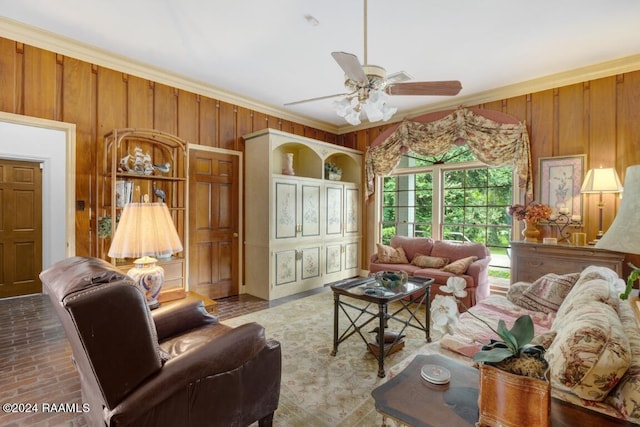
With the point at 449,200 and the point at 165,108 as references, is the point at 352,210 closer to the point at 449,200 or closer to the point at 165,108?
the point at 449,200

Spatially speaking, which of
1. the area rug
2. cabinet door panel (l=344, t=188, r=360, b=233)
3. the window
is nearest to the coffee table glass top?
the area rug

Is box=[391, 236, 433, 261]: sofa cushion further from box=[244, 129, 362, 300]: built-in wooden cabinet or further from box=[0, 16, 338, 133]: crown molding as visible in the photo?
box=[0, 16, 338, 133]: crown molding

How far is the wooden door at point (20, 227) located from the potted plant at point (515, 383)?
19.3 feet

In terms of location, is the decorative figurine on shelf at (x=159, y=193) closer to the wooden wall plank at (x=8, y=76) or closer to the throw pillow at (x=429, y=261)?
the wooden wall plank at (x=8, y=76)

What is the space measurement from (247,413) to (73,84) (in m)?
3.70

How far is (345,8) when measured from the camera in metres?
2.58

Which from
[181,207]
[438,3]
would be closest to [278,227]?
[181,207]

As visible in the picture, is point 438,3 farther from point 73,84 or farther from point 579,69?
point 73,84

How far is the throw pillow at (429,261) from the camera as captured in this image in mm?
4328

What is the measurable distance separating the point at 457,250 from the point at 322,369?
9.19 ft

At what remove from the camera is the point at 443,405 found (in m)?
1.07

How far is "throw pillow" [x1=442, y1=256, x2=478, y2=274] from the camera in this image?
3934 mm

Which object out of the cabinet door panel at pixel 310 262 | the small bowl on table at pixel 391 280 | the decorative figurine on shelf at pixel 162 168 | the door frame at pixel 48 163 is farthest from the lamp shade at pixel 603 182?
the door frame at pixel 48 163

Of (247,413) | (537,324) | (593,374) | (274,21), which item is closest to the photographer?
(593,374)
